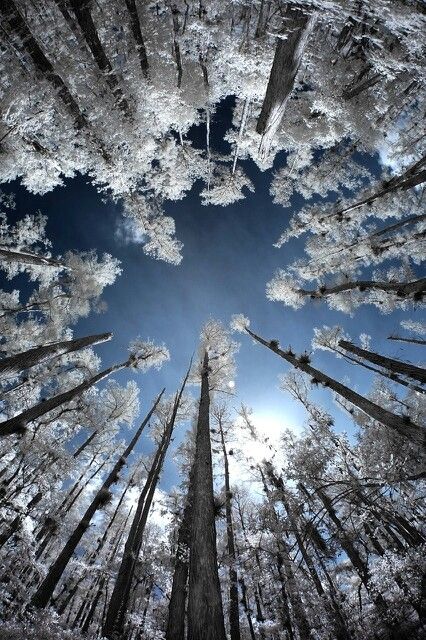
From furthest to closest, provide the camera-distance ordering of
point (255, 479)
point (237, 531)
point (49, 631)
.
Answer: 1. point (237, 531)
2. point (255, 479)
3. point (49, 631)

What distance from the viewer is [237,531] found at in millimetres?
14797

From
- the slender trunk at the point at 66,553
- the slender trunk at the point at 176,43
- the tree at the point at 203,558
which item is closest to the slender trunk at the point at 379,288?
the tree at the point at 203,558

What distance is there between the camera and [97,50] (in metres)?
8.27

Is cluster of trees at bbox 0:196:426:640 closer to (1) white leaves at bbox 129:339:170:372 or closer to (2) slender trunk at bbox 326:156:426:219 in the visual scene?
(1) white leaves at bbox 129:339:170:372

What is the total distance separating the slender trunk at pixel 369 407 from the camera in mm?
5867

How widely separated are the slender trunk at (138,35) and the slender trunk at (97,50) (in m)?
1.02

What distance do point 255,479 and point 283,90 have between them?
1477cm

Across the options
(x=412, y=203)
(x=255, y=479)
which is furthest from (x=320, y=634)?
(x=412, y=203)

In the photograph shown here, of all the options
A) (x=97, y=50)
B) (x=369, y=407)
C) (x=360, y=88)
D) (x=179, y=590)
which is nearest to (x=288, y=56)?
(x=360, y=88)

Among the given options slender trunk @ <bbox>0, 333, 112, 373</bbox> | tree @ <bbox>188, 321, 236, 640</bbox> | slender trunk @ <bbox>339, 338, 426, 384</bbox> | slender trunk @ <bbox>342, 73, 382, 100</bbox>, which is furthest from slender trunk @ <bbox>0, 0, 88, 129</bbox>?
slender trunk @ <bbox>339, 338, 426, 384</bbox>

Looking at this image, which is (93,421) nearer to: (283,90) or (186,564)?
(186,564)

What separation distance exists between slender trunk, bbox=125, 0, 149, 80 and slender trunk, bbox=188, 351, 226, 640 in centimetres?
1145

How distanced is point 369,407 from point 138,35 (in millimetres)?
12297

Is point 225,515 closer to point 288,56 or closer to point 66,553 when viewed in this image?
point 66,553
